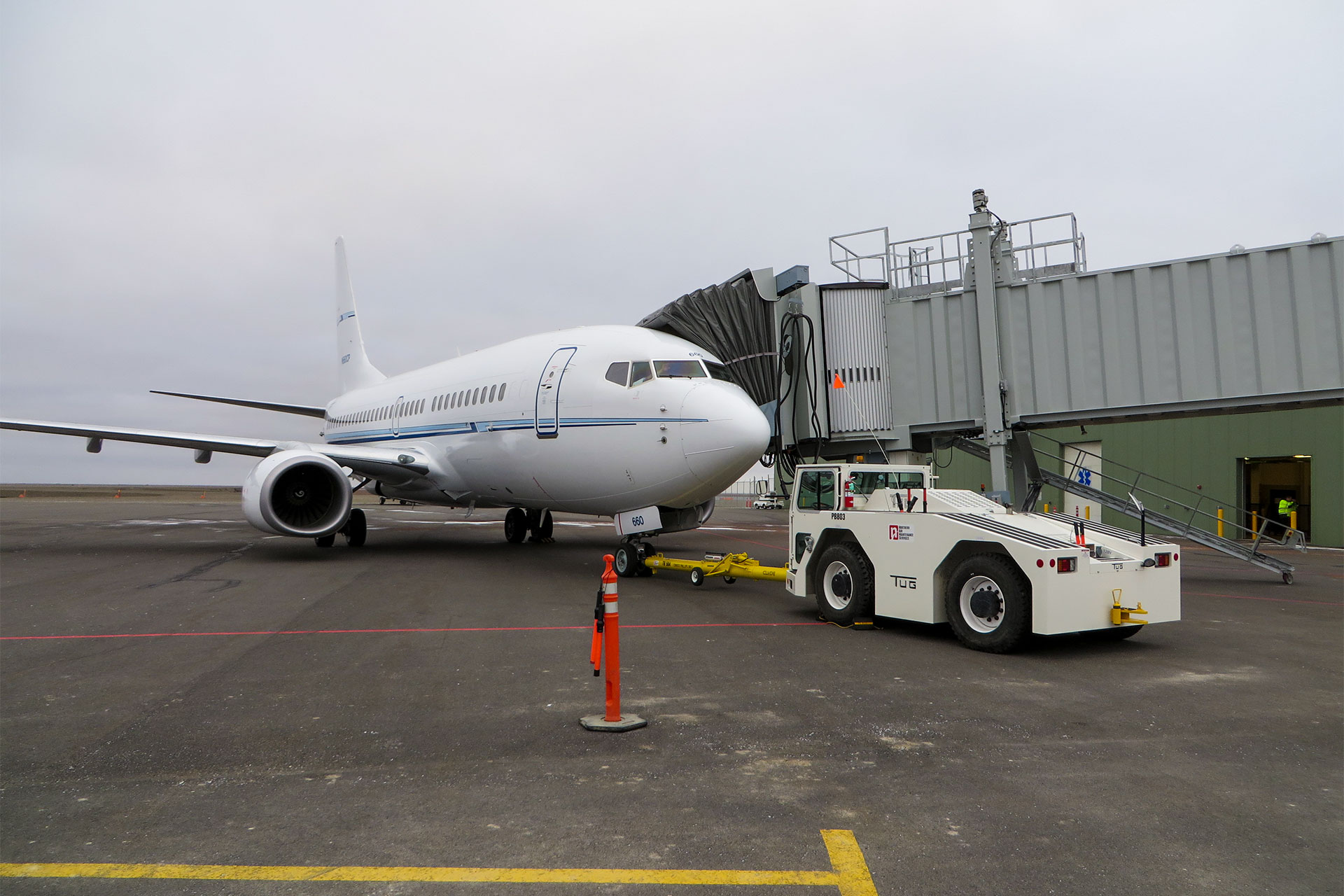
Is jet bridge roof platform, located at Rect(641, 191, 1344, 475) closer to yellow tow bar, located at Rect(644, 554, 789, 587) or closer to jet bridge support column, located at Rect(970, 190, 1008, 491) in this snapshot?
jet bridge support column, located at Rect(970, 190, 1008, 491)

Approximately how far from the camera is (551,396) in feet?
42.2

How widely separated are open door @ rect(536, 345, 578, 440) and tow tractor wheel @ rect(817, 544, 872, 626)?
17.1ft

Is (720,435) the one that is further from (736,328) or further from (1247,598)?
(1247,598)

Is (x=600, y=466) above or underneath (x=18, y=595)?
above

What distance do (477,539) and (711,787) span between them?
16.7 metres

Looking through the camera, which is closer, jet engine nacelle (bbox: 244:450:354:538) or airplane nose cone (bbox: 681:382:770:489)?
airplane nose cone (bbox: 681:382:770:489)

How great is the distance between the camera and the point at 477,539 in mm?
20109

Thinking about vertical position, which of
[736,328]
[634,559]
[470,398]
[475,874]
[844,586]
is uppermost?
[736,328]

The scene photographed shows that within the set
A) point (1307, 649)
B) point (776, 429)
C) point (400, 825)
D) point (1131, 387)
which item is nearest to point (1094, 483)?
point (1131, 387)

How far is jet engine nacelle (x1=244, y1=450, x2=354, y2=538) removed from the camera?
46.6ft

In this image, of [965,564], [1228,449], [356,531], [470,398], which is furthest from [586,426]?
[1228,449]

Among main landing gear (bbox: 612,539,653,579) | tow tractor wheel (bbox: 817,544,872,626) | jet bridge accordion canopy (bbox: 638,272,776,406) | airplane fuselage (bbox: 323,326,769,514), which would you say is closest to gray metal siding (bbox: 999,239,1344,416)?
jet bridge accordion canopy (bbox: 638,272,776,406)

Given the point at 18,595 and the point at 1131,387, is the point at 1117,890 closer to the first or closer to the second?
the point at 1131,387

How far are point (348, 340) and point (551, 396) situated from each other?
17.2 meters
